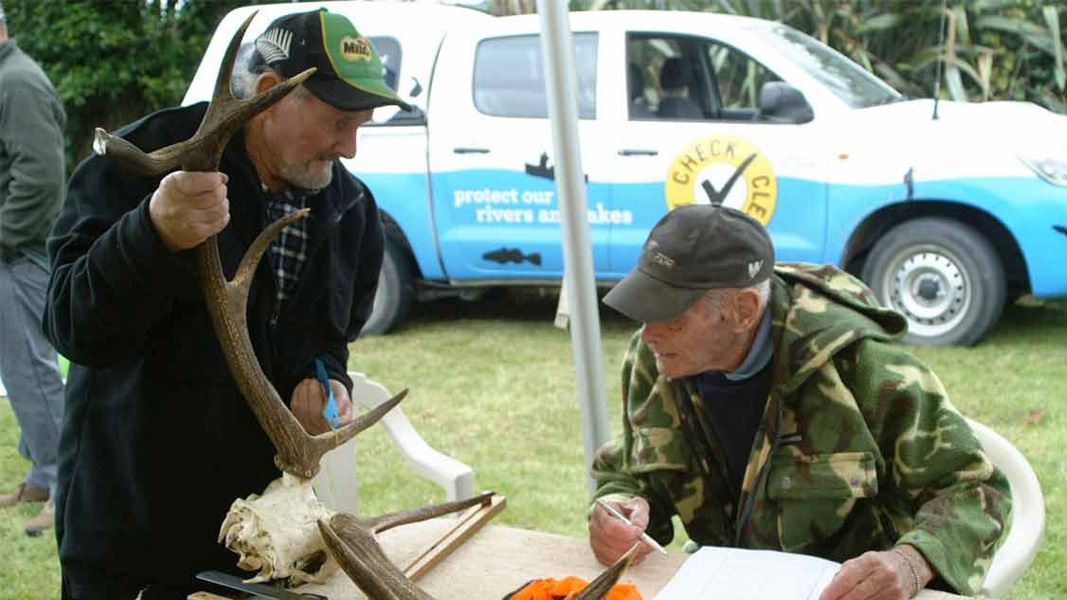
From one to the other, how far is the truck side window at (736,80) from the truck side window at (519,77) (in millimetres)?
701

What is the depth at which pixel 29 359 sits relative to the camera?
4422 millimetres

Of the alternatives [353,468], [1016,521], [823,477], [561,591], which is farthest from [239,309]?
[1016,521]

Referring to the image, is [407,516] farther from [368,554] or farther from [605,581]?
[605,581]

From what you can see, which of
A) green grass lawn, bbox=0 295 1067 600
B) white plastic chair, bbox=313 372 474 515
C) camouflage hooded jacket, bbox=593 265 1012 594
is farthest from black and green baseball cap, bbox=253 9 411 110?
green grass lawn, bbox=0 295 1067 600

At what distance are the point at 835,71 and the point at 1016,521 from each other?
14.6 feet

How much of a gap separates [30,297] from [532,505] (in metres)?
2.02

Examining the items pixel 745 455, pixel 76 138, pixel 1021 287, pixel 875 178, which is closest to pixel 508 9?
pixel 875 178

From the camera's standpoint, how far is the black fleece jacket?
1.94m

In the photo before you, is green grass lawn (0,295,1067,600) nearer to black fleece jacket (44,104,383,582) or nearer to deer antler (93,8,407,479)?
black fleece jacket (44,104,383,582)

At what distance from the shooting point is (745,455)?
2189 millimetres

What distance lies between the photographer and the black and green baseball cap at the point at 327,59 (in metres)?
2.01

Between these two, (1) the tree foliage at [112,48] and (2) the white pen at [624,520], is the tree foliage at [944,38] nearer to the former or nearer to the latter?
(2) the white pen at [624,520]

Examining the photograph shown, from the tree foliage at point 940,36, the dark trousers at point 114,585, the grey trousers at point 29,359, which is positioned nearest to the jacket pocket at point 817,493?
the dark trousers at point 114,585

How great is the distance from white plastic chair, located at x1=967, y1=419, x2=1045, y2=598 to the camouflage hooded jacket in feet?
0.82
